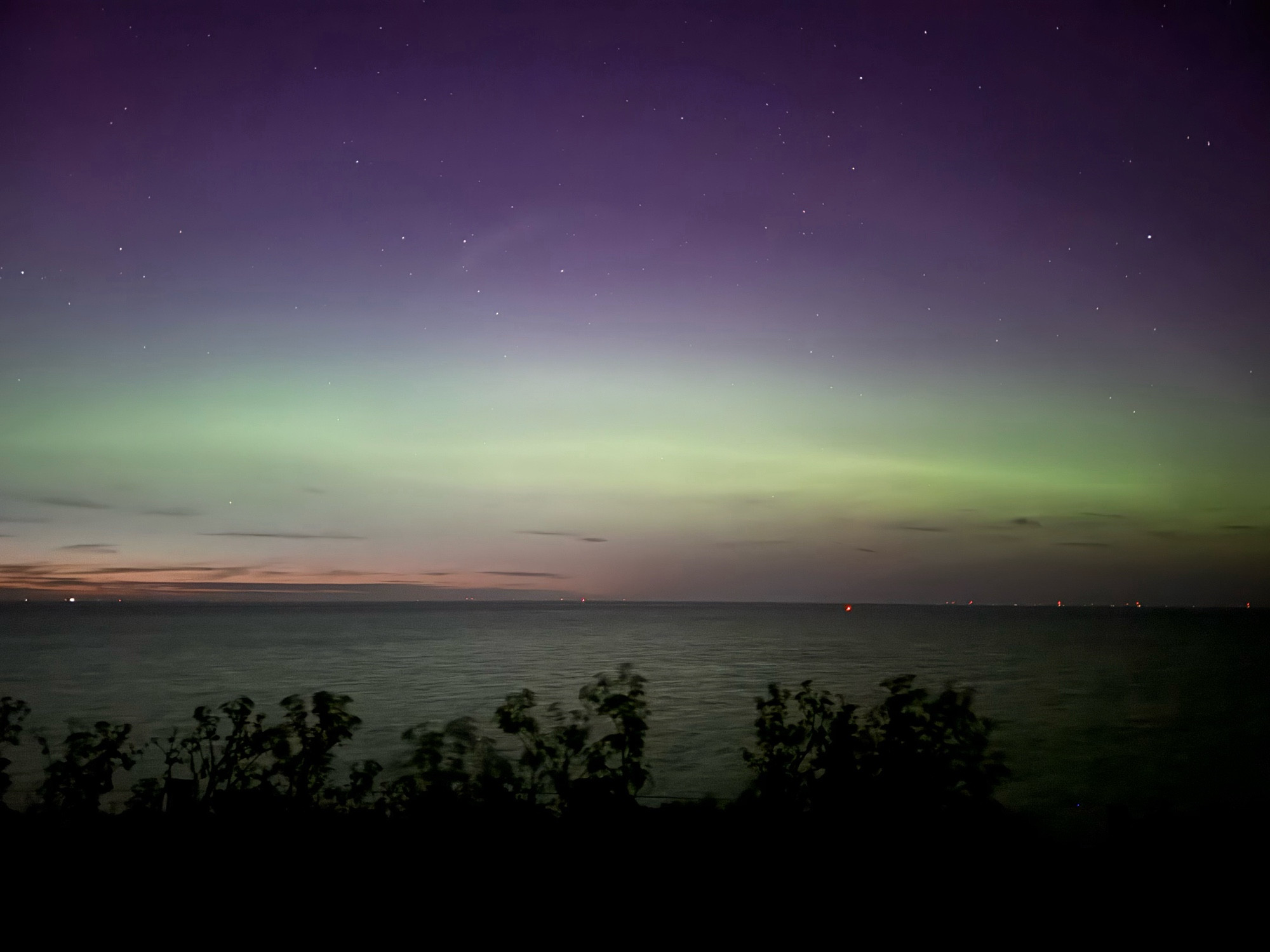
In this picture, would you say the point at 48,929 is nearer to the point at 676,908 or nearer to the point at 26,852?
the point at 26,852

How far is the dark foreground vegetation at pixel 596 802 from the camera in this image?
25.5 feet

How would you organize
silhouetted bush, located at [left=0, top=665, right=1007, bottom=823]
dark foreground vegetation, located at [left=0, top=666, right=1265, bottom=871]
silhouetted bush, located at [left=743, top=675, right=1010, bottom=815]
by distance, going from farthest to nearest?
1. silhouetted bush, located at [left=0, top=665, right=1007, bottom=823]
2. silhouetted bush, located at [left=743, top=675, right=1010, bottom=815]
3. dark foreground vegetation, located at [left=0, top=666, right=1265, bottom=871]

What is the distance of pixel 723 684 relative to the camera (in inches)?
2048

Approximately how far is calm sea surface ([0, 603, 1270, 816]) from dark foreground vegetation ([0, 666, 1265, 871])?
2237mm

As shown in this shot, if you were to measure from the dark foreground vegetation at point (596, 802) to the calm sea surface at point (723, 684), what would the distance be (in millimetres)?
2237

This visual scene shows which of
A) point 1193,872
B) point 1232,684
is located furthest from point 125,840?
point 1232,684

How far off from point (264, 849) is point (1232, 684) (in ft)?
236

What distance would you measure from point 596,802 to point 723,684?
147 feet

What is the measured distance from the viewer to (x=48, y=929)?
6.61 m

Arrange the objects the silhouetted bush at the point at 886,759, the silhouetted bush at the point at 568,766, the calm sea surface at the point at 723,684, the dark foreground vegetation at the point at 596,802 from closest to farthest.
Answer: the dark foreground vegetation at the point at 596,802
the silhouetted bush at the point at 886,759
the silhouetted bush at the point at 568,766
the calm sea surface at the point at 723,684

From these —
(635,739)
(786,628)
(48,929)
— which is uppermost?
(635,739)

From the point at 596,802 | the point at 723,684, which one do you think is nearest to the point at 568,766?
the point at 596,802

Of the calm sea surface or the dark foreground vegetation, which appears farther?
the calm sea surface

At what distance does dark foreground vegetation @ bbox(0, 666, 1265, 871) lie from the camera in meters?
7.76
